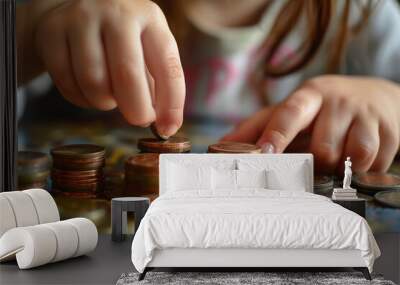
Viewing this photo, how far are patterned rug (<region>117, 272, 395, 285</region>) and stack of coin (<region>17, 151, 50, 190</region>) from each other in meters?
2.34

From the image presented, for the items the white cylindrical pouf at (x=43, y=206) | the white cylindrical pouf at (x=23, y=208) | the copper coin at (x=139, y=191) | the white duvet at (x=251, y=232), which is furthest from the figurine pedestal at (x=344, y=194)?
the white cylindrical pouf at (x=23, y=208)

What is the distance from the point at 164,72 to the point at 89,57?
0.77 metres

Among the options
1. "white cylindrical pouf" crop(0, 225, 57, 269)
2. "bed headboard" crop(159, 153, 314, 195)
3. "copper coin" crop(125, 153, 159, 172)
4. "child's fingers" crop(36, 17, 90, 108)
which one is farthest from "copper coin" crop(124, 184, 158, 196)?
"white cylindrical pouf" crop(0, 225, 57, 269)

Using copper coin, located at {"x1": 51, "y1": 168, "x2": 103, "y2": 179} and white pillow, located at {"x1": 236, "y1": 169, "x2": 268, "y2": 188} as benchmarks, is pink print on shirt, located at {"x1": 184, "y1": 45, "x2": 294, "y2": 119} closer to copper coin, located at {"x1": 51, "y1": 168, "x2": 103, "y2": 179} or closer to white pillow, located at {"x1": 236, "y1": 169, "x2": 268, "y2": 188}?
white pillow, located at {"x1": 236, "y1": 169, "x2": 268, "y2": 188}

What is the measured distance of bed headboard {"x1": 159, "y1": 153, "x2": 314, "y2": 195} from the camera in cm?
672

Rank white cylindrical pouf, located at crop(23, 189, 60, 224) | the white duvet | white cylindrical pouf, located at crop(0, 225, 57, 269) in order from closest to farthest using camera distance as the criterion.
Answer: the white duvet < white cylindrical pouf, located at crop(0, 225, 57, 269) < white cylindrical pouf, located at crop(23, 189, 60, 224)

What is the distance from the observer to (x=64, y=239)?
214 inches

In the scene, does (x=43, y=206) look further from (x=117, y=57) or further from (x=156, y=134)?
(x=117, y=57)

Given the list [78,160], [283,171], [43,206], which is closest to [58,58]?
[78,160]

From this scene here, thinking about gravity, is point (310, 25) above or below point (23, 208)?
above

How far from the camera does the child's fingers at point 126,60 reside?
22.6ft

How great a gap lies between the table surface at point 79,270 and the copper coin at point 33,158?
1.46 meters

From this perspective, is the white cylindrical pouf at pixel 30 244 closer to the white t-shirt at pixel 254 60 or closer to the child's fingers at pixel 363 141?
the white t-shirt at pixel 254 60

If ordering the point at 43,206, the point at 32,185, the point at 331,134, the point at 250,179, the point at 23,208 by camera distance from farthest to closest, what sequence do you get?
the point at 32,185
the point at 331,134
the point at 250,179
the point at 43,206
the point at 23,208
